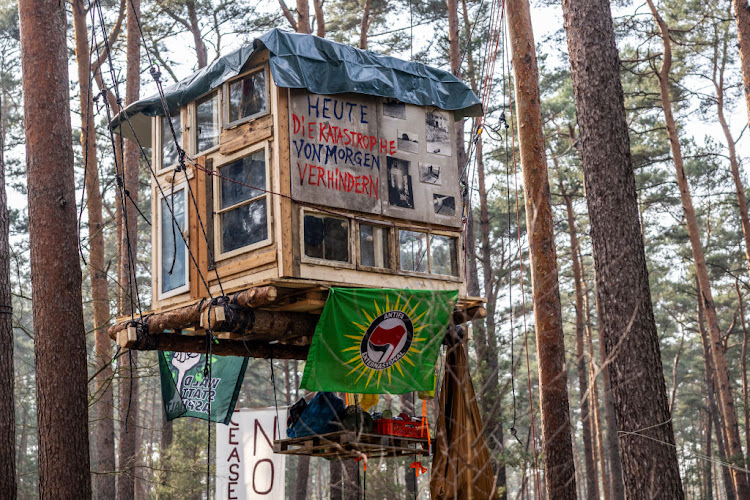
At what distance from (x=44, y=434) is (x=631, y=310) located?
20.1 feet

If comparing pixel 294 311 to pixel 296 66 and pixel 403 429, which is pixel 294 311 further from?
pixel 296 66

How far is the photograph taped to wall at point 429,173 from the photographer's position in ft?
34.6

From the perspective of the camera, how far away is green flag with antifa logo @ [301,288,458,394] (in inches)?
363

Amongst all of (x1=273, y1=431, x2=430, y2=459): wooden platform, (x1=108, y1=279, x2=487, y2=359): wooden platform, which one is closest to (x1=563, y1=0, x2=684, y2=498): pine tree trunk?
(x1=108, y1=279, x2=487, y2=359): wooden platform

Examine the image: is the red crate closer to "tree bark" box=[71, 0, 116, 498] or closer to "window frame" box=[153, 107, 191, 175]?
"window frame" box=[153, 107, 191, 175]

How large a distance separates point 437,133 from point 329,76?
1841 millimetres

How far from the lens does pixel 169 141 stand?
35.6 ft

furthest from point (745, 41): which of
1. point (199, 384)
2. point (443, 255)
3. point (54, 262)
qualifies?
point (54, 262)

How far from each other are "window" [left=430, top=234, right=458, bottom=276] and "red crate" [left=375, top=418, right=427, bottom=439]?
1.95 metres

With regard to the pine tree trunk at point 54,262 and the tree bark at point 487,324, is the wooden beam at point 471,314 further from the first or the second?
the pine tree trunk at point 54,262

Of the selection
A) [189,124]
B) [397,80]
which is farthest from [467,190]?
[189,124]

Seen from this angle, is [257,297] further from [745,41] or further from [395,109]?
[745,41]

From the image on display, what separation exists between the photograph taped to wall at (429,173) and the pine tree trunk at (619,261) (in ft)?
7.74

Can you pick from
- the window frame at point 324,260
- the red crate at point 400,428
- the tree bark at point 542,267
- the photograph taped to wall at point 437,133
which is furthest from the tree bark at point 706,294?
the window frame at point 324,260
